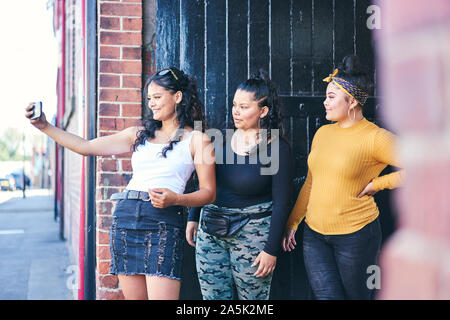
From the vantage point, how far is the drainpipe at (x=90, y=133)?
3.54 m

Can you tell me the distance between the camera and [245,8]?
350 centimetres

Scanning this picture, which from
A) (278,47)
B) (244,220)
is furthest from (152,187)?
(278,47)

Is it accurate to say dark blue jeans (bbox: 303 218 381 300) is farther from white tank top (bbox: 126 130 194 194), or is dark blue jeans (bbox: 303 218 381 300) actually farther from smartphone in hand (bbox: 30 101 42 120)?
smartphone in hand (bbox: 30 101 42 120)

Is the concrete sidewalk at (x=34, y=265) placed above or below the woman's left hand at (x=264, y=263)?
below

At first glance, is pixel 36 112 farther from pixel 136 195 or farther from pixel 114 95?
pixel 114 95

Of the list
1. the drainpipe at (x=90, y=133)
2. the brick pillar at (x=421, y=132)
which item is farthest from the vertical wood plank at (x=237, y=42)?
the brick pillar at (x=421, y=132)

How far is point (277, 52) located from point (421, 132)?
302 cm

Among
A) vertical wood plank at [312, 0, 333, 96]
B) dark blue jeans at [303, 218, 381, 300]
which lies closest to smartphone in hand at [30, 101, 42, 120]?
dark blue jeans at [303, 218, 381, 300]

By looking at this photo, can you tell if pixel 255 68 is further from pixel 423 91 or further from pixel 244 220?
pixel 423 91

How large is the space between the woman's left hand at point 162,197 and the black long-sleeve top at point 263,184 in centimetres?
51

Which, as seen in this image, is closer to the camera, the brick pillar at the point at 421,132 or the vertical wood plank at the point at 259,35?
the brick pillar at the point at 421,132

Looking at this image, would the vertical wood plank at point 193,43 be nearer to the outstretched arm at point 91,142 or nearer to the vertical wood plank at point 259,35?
the vertical wood plank at point 259,35

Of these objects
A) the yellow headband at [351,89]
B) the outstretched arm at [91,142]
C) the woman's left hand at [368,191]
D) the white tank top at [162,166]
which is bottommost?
the woman's left hand at [368,191]

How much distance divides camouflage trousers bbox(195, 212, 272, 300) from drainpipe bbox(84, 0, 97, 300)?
124 cm
